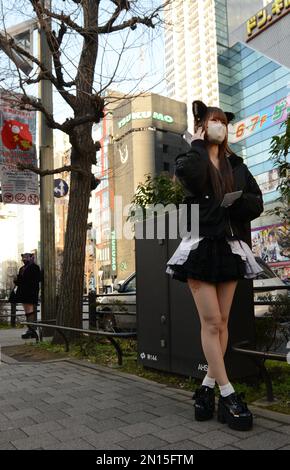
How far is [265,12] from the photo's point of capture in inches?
1774

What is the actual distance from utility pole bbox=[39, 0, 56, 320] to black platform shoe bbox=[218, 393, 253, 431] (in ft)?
21.8

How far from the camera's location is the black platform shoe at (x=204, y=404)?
121 inches

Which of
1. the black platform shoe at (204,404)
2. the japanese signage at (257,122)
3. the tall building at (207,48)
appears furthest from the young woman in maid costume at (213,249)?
the japanese signage at (257,122)

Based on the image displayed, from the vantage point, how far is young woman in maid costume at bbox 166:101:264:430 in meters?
2.99

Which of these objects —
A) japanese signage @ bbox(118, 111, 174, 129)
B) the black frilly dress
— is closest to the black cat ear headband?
the black frilly dress

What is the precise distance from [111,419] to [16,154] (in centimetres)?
700

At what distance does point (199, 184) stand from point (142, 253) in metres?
2.05

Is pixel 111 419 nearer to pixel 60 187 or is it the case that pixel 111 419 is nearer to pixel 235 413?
pixel 235 413

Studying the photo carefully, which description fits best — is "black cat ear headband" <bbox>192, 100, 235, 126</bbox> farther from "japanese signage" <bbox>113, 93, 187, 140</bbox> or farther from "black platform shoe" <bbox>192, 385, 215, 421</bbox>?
"japanese signage" <bbox>113, 93, 187, 140</bbox>

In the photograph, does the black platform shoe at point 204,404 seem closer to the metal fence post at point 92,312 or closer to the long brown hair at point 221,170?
the long brown hair at point 221,170

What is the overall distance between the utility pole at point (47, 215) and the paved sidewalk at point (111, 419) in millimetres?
4473

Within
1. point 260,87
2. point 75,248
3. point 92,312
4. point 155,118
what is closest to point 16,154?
point 75,248

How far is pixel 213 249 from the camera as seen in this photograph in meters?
3.03
